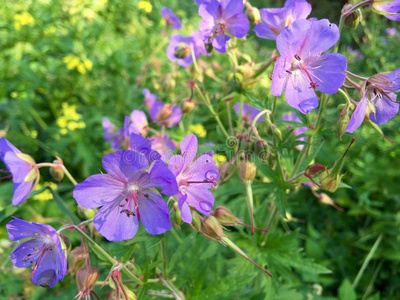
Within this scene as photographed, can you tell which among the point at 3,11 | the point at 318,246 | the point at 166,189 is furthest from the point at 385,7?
the point at 3,11

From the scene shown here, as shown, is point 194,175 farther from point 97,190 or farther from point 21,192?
point 21,192

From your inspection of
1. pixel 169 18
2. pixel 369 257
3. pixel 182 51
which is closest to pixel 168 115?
pixel 182 51

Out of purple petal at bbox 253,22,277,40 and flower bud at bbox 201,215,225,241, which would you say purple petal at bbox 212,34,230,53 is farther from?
flower bud at bbox 201,215,225,241

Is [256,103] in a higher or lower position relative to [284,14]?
lower

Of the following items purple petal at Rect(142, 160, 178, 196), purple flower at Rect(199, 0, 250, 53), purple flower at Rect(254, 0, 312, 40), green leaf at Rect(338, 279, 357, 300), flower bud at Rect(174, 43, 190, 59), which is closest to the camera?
purple petal at Rect(142, 160, 178, 196)

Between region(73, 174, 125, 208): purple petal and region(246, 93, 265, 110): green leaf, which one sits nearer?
region(73, 174, 125, 208): purple petal

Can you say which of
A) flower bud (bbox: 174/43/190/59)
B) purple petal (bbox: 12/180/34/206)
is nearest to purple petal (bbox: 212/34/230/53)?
flower bud (bbox: 174/43/190/59)

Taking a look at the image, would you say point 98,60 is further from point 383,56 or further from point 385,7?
point 385,7

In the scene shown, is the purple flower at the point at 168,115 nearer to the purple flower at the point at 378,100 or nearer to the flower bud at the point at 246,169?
the flower bud at the point at 246,169
